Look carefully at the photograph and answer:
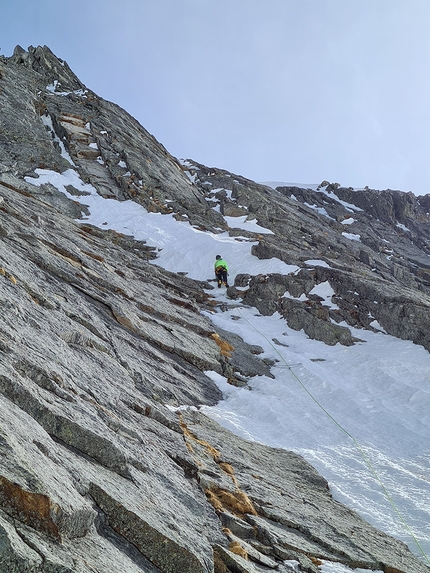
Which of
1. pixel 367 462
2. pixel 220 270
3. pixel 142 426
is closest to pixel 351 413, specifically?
pixel 367 462

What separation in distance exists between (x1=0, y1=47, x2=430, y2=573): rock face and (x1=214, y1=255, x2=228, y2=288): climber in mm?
980

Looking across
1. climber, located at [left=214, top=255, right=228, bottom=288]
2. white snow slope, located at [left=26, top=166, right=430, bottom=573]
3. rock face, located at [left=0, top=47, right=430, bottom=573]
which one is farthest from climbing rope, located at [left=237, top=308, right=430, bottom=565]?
climber, located at [left=214, top=255, right=228, bottom=288]

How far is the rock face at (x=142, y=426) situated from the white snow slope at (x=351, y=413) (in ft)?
2.30

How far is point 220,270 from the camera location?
86.0ft

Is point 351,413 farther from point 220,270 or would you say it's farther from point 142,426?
A: point 220,270

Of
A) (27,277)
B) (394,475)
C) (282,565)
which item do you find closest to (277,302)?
(394,475)

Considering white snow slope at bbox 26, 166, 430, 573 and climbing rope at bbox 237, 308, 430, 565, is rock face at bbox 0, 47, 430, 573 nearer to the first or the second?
climbing rope at bbox 237, 308, 430, 565

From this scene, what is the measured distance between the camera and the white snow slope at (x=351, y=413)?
1020 centimetres

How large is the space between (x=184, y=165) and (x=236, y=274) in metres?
39.5

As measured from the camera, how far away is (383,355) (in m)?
19.0

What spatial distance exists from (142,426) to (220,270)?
18.3 m

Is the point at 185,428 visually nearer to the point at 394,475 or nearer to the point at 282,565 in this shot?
the point at 282,565

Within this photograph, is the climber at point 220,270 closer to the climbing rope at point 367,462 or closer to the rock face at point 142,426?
the rock face at point 142,426

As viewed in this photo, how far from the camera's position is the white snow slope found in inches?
402
